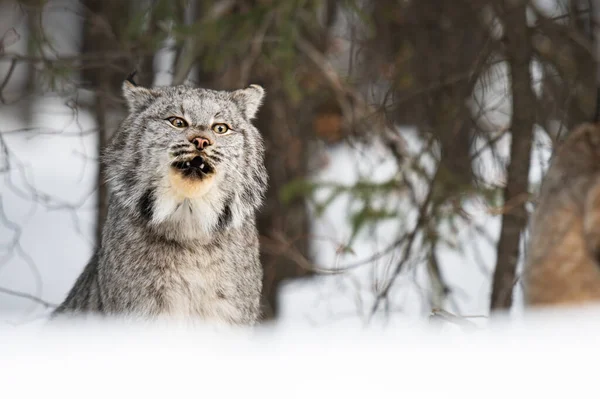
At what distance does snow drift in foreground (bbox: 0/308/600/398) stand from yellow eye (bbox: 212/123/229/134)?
118 cm

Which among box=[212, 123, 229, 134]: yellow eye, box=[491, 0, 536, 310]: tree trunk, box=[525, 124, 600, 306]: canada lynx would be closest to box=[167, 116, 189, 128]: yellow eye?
box=[212, 123, 229, 134]: yellow eye

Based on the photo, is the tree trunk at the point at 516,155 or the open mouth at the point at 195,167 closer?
the open mouth at the point at 195,167

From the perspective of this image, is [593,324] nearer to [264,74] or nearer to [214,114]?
[214,114]

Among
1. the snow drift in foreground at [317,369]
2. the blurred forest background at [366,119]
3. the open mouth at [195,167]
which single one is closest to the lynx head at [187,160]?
the open mouth at [195,167]

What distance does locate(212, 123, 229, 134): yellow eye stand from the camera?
3.25 meters

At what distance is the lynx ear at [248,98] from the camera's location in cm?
349

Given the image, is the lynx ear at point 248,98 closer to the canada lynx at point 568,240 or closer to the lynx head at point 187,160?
the lynx head at point 187,160

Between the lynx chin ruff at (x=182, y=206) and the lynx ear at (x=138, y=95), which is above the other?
the lynx ear at (x=138, y=95)

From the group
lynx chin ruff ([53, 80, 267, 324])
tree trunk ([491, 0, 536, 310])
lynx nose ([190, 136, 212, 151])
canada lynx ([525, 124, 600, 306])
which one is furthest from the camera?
tree trunk ([491, 0, 536, 310])

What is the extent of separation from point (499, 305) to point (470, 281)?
2.92m

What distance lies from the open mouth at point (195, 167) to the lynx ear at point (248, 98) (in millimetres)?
466

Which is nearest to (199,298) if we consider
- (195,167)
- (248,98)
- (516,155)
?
(195,167)

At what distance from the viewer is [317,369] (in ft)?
6.66

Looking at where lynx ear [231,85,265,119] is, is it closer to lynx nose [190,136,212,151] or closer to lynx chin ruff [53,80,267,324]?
lynx chin ruff [53,80,267,324]
